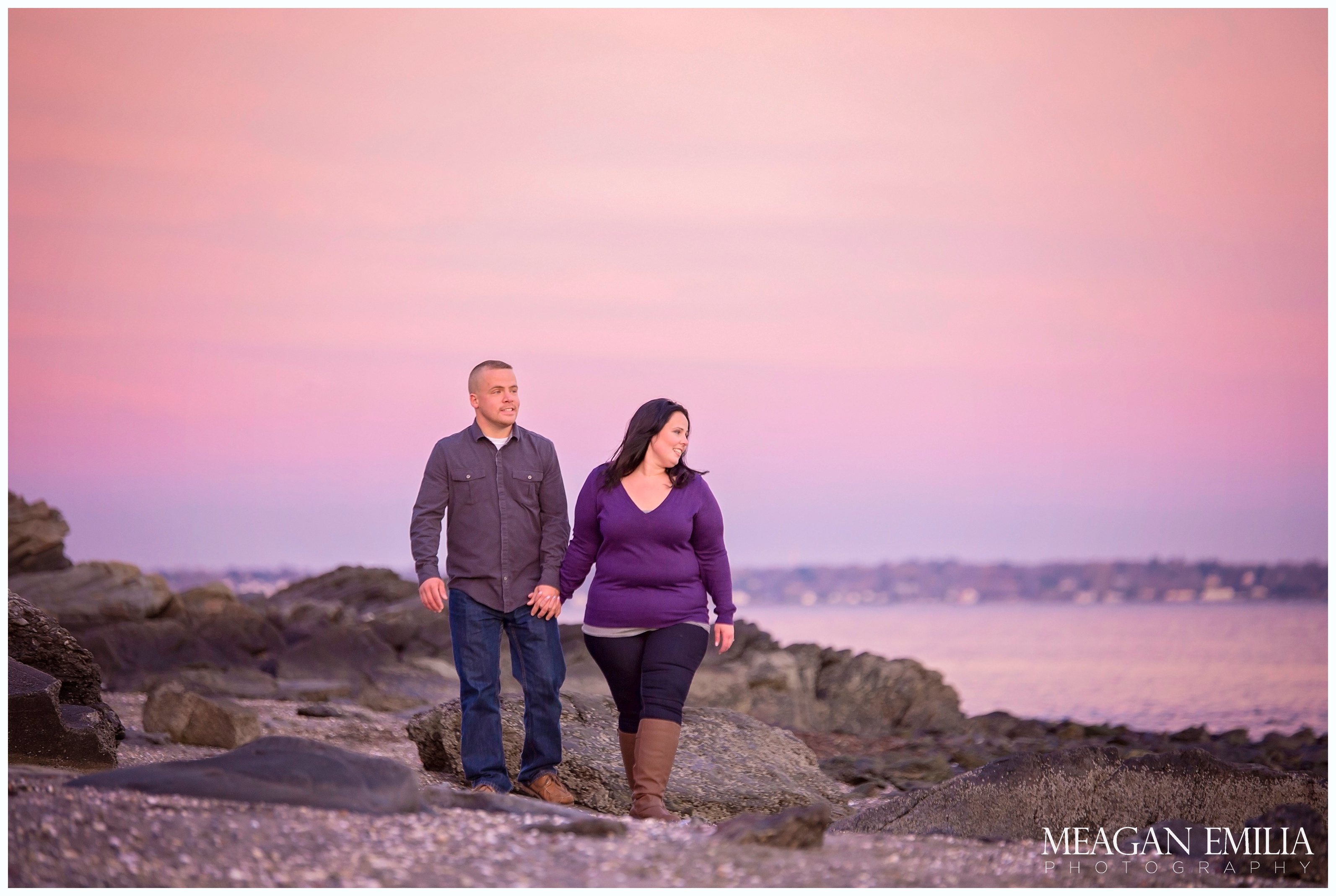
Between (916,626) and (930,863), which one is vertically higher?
(930,863)

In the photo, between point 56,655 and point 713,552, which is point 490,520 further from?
point 56,655

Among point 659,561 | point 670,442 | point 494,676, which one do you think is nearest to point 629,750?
point 494,676

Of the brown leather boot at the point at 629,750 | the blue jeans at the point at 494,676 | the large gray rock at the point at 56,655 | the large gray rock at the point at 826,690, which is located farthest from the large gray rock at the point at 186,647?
the brown leather boot at the point at 629,750

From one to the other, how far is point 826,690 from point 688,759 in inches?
428

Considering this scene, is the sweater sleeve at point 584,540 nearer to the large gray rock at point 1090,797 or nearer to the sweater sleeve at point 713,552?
the sweater sleeve at point 713,552

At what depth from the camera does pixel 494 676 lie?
6.83 m

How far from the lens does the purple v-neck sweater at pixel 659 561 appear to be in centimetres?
629

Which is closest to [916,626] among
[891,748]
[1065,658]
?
[1065,658]

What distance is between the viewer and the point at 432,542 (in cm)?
676

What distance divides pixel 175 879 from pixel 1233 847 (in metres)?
4.38

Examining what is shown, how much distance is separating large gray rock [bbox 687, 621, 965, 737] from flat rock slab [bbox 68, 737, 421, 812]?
11.8m

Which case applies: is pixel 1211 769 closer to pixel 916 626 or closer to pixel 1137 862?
pixel 1137 862

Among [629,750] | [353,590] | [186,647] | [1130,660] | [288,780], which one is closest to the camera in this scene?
[288,780]

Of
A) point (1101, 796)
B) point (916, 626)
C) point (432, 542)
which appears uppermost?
point (432, 542)
